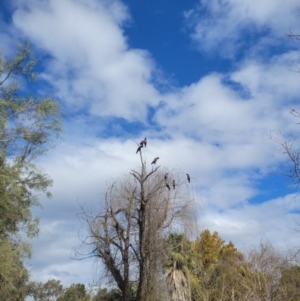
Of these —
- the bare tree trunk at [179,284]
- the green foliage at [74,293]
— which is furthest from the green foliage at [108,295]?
the green foliage at [74,293]

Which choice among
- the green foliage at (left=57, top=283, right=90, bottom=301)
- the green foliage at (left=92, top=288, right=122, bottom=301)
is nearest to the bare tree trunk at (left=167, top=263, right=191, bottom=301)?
the green foliage at (left=92, top=288, right=122, bottom=301)

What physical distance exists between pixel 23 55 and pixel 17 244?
6.99m

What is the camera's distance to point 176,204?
50.8ft

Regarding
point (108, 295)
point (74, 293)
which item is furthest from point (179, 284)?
point (74, 293)

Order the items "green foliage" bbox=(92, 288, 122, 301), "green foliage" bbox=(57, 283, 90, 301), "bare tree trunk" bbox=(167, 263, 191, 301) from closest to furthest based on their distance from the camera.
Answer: "green foliage" bbox=(92, 288, 122, 301) → "bare tree trunk" bbox=(167, 263, 191, 301) → "green foliage" bbox=(57, 283, 90, 301)

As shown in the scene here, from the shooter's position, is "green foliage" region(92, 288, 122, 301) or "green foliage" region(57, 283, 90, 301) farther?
"green foliage" region(57, 283, 90, 301)

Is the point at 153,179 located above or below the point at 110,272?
above

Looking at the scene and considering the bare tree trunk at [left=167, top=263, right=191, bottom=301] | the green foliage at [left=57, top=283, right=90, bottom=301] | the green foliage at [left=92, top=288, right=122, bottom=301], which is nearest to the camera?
the green foliage at [left=92, top=288, right=122, bottom=301]

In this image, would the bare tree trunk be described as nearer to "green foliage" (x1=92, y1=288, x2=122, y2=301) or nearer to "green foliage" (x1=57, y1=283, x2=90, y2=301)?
"green foliage" (x1=92, y1=288, x2=122, y2=301)

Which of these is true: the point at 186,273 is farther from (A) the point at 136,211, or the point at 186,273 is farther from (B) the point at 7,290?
(B) the point at 7,290

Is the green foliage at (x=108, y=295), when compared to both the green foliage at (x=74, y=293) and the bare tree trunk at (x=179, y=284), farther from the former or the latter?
the green foliage at (x=74, y=293)

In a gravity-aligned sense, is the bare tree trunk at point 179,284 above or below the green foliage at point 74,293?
below

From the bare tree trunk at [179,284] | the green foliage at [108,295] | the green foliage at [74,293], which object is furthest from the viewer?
the green foliage at [74,293]

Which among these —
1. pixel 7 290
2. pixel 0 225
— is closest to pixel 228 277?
pixel 7 290
